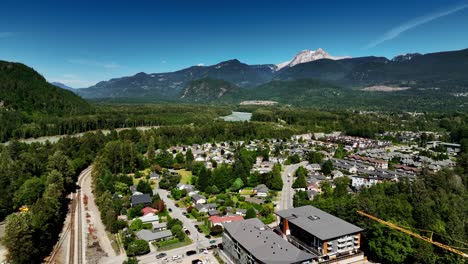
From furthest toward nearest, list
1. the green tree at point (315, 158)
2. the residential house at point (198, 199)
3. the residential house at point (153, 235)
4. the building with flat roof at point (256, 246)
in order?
the green tree at point (315, 158) < the residential house at point (198, 199) < the residential house at point (153, 235) < the building with flat roof at point (256, 246)

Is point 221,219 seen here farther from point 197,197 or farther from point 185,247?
point 197,197

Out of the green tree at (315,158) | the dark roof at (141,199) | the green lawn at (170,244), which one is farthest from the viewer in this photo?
the green tree at (315,158)

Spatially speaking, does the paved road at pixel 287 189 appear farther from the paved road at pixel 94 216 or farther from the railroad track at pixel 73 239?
the railroad track at pixel 73 239

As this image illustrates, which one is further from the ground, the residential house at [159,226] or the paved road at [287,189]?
the residential house at [159,226]

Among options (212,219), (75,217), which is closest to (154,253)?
(212,219)

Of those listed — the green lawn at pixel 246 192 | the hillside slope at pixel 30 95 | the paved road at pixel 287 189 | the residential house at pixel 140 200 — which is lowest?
the paved road at pixel 287 189

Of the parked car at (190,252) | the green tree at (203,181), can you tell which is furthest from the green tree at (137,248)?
the green tree at (203,181)

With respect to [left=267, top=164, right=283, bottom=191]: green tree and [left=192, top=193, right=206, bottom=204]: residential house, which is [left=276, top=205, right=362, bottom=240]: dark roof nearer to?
[left=192, top=193, right=206, bottom=204]: residential house

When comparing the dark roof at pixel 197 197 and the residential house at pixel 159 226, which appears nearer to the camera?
the residential house at pixel 159 226
